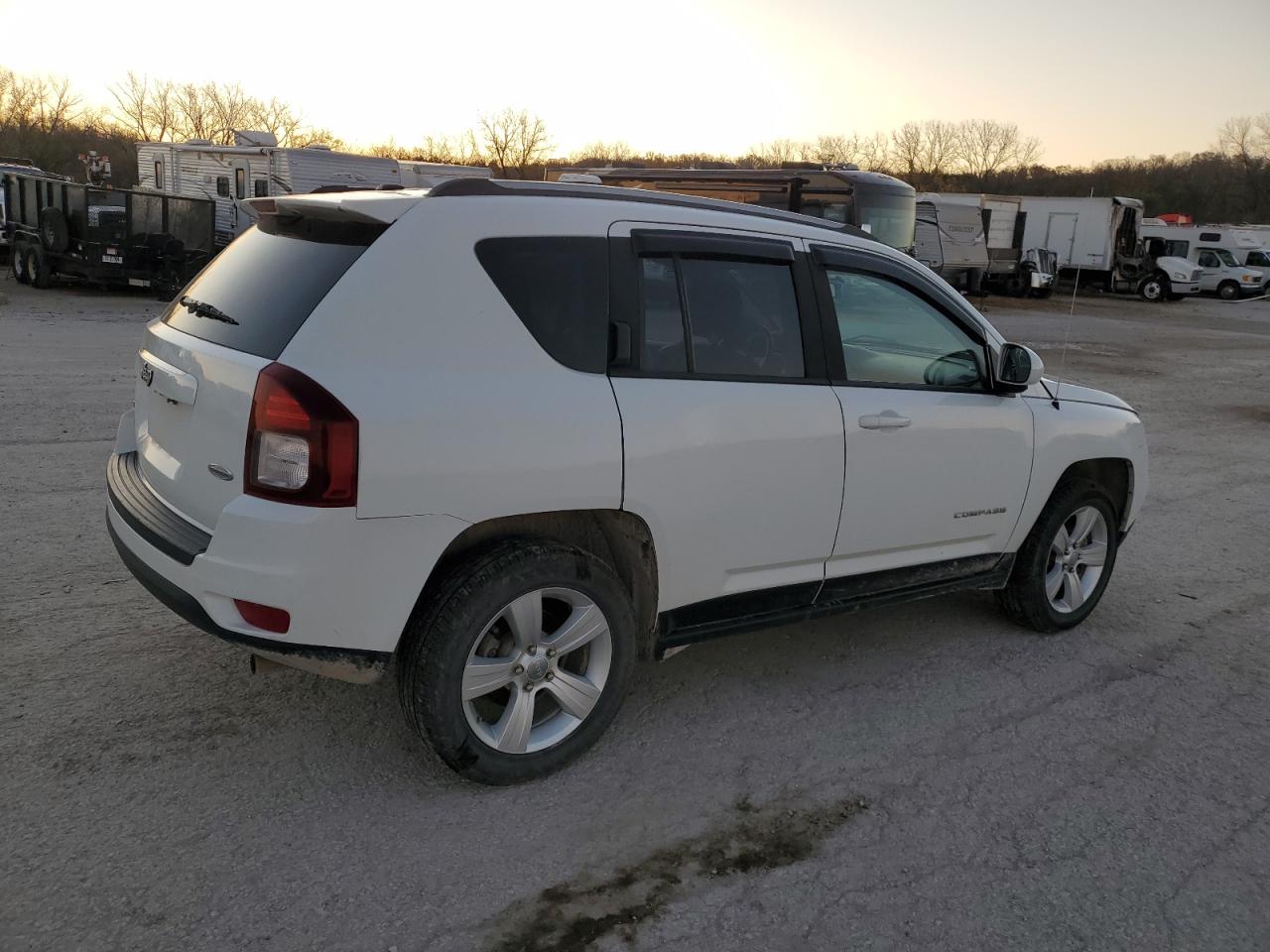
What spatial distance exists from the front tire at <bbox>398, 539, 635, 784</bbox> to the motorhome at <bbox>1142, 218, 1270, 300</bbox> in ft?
133

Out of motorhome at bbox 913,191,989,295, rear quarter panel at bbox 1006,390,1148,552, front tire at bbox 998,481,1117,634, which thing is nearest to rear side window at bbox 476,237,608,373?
rear quarter panel at bbox 1006,390,1148,552

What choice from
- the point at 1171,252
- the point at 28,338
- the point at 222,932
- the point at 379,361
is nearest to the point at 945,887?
the point at 222,932

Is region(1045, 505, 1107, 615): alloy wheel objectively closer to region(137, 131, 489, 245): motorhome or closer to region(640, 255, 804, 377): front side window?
region(640, 255, 804, 377): front side window

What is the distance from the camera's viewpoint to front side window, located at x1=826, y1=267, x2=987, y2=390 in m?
4.09

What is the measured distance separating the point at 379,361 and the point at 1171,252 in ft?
136

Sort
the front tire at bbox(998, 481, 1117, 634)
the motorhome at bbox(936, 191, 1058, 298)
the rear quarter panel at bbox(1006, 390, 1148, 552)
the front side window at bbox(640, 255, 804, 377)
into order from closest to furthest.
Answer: the front side window at bbox(640, 255, 804, 377)
the rear quarter panel at bbox(1006, 390, 1148, 552)
the front tire at bbox(998, 481, 1117, 634)
the motorhome at bbox(936, 191, 1058, 298)

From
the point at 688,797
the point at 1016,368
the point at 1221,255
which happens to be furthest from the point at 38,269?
the point at 1221,255

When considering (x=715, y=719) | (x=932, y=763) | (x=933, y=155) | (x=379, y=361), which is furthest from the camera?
(x=933, y=155)

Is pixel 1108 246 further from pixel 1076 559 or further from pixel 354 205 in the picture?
pixel 354 205

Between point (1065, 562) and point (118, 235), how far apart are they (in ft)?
56.8

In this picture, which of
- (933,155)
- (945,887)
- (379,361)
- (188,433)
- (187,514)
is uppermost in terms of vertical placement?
(933,155)

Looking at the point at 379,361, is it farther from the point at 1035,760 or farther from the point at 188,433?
the point at 1035,760

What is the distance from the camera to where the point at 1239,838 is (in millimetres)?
3377

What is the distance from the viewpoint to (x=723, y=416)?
359 cm
